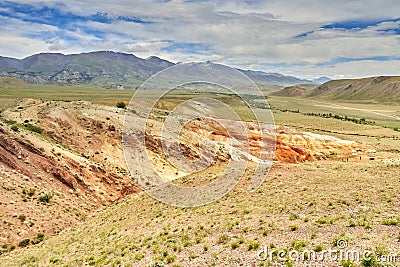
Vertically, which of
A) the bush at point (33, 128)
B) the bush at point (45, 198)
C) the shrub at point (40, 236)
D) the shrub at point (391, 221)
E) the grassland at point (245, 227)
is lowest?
the shrub at point (40, 236)

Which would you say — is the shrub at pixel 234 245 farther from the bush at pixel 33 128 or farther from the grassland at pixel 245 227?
the bush at pixel 33 128

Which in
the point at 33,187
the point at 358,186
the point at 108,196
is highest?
the point at 358,186

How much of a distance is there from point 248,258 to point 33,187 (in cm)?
1957

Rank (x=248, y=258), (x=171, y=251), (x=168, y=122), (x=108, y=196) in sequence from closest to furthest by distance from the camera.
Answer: (x=248, y=258), (x=171, y=251), (x=108, y=196), (x=168, y=122)

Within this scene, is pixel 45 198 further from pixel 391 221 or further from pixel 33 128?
pixel 391 221

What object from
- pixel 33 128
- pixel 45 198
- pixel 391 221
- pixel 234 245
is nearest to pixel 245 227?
pixel 234 245

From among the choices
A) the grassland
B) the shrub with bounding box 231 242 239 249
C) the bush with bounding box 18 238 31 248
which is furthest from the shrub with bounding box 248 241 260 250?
the bush with bounding box 18 238 31 248

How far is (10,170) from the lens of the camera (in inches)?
973

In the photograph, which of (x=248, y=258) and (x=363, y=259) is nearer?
(x=363, y=259)

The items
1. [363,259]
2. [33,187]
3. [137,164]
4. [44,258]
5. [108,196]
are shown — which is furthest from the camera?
[137,164]

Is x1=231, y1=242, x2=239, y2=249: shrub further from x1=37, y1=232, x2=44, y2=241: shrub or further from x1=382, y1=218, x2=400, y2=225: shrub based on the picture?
x1=37, y1=232, x2=44, y2=241: shrub

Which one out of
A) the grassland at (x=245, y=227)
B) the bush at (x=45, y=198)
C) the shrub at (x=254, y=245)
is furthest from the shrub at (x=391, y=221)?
the bush at (x=45, y=198)

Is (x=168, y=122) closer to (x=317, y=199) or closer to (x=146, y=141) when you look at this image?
(x=146, y=141)

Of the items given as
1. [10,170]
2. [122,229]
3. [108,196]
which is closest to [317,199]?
[122,229]
